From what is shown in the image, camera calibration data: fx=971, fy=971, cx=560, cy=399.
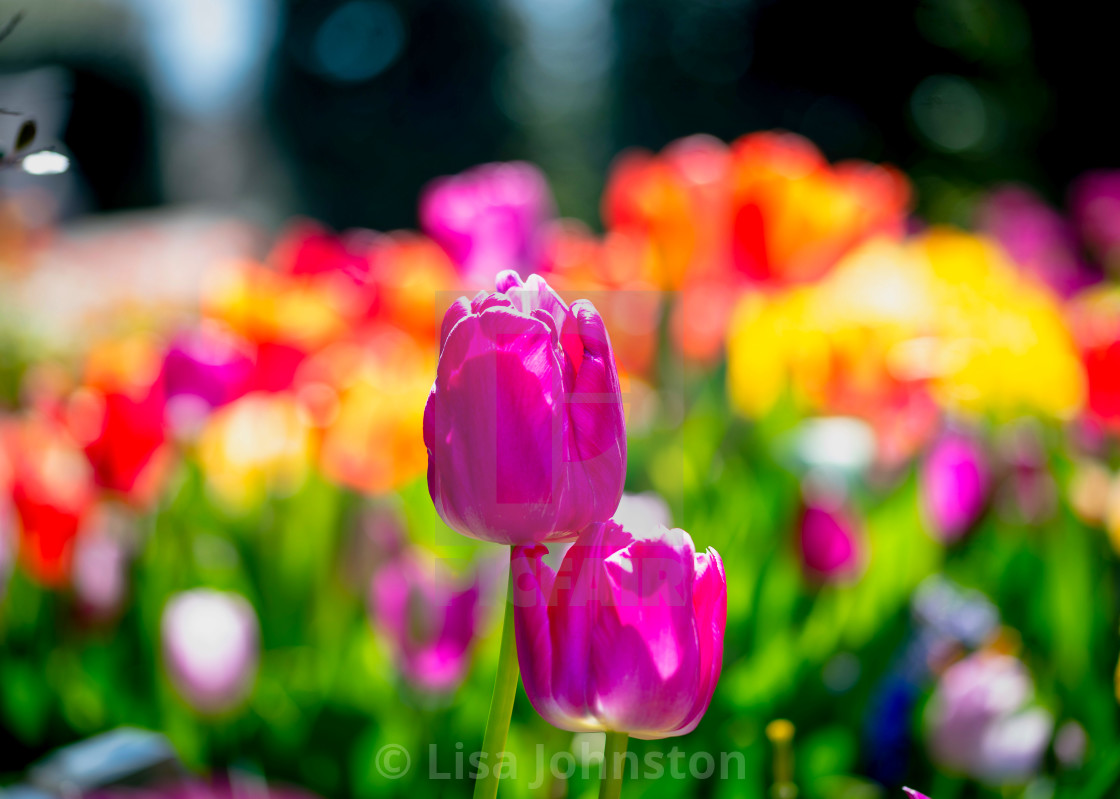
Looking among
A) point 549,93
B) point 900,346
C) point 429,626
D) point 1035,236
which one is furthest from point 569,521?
point 549,93

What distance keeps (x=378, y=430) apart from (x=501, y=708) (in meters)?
0.53

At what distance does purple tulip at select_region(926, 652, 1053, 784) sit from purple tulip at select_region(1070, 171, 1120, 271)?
1.59 meters

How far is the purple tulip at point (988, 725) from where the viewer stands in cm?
56

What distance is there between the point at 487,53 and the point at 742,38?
2.79 metres

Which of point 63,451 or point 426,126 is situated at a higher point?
point 63,451

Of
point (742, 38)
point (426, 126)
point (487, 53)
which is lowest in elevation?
point (426, 126)

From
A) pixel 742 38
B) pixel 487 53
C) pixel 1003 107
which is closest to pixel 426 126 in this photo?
pixel 487 53

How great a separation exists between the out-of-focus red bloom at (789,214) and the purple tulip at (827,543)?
1.02ft

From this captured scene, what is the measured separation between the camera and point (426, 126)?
671cm

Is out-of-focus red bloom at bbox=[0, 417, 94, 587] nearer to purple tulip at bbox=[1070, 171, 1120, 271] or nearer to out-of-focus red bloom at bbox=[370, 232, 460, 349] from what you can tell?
out-of-focus red bloom at bbox=[370, 232, 460, 349]

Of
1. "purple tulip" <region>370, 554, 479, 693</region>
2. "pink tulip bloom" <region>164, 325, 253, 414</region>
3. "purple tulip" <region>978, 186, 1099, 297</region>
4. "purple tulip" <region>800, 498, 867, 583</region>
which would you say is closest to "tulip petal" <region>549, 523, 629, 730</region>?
"purple tulip" <region>370, 554, 479, 693</region>

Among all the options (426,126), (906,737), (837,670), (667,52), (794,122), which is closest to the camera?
(906,737)

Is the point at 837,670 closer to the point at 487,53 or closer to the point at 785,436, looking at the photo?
the point at 785,436

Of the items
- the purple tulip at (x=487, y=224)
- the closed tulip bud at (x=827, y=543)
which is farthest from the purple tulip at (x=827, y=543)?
the purple tulip at (x=487, y=224)
